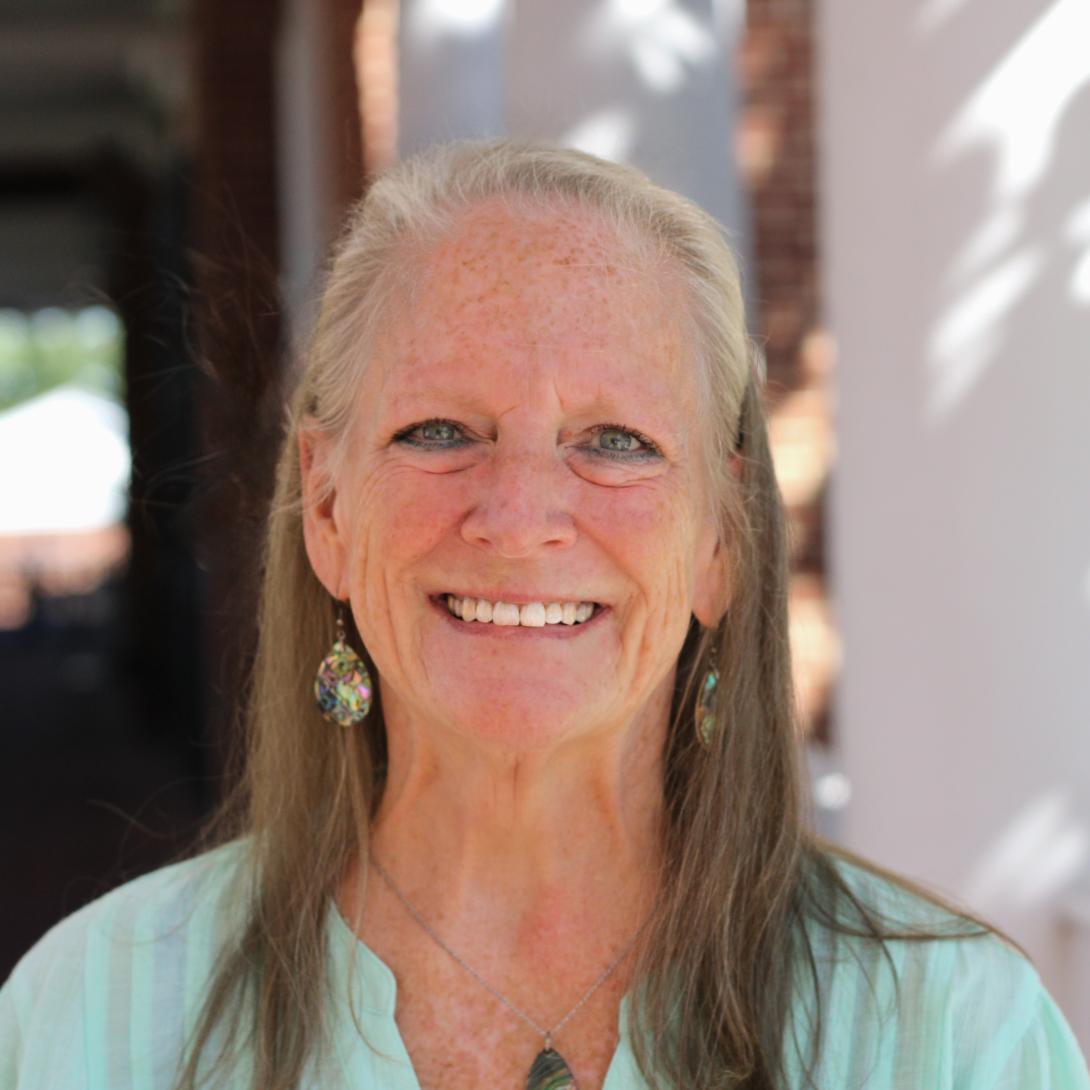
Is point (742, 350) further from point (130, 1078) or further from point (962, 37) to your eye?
point (962, 37)

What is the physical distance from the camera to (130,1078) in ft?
5.97

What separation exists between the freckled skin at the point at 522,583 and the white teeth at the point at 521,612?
0.02m

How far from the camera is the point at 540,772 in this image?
1.83 meters

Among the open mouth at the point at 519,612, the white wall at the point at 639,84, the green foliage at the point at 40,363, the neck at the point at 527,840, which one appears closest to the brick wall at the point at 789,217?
the white wall at the point at 639,84

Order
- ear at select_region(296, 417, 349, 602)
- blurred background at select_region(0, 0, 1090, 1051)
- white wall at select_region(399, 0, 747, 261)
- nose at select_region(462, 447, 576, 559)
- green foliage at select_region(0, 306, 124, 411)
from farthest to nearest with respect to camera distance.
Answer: green foliage at select_region(0, 306, 124, 411), white wall at select_region(399, 0, 747, 261), blurred background at select_region(0, 0, 1090, 1051), ear at select_region(296, 417, 349, 602), nose at select_region(462, 447, 576, 559)

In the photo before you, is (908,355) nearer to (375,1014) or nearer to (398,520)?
(398,520)

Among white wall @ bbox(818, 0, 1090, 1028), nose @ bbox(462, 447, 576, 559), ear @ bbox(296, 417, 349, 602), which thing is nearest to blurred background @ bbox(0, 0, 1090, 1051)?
white wall @ bbox(818, 0, 1090, 1028)

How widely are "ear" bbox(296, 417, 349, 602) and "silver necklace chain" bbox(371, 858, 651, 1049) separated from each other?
0.37m

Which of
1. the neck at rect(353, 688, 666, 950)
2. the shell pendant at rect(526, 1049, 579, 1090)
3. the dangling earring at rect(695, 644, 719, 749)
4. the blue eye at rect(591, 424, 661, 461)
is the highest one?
the blue eye at rect(591, 424, 661, 461)

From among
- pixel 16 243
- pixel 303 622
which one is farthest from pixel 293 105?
pixel 16 243

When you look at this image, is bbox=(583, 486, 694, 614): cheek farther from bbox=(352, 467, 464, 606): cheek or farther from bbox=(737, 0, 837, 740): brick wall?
bbox=(737, 0, 837, 740): brick wall

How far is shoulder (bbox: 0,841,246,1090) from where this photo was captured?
5.96 ft

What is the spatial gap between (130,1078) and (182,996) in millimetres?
107

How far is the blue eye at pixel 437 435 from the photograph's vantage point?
5.78 ft
